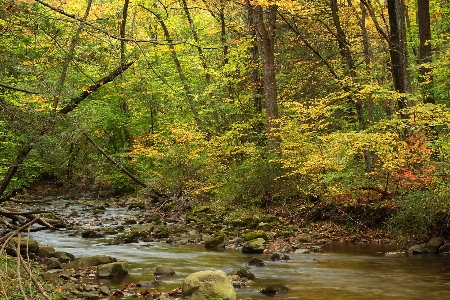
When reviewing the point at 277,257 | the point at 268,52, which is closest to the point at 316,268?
the point at 277,257

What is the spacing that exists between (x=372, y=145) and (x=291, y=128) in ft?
12.4

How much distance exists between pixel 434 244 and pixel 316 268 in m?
3.08

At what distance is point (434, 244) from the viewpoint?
11.0 meters

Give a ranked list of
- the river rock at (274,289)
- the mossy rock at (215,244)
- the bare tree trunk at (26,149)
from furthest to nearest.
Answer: the mossy rock at (215,244) < the bare tree trunk at (26,149) < the river rock at (274,289)

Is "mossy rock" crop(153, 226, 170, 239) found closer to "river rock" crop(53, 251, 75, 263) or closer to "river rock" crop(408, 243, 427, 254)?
"river rock" crop(53, 251, 75, 263)

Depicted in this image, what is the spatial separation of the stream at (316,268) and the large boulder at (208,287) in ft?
1.35

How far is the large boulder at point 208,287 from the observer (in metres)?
7.56

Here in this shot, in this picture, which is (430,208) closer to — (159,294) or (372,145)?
(372,145)

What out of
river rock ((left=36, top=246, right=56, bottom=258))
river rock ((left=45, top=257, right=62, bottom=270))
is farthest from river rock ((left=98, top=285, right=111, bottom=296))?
river rock ((left=36, top=246, right=56, bottom=258))

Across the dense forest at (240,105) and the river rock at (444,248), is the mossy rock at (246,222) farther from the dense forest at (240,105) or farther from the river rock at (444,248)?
the river rock at (444,248)

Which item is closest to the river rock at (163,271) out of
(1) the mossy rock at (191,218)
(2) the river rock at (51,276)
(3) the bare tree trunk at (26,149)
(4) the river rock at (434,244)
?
(2) the river rock at (51,276)

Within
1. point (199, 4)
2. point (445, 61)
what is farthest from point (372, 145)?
point (199, 4)

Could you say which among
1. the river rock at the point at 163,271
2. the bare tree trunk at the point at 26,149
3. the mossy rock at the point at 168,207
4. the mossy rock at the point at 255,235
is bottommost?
the river rock at the point at 163,271

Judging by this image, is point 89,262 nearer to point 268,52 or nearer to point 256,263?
point 256,263
